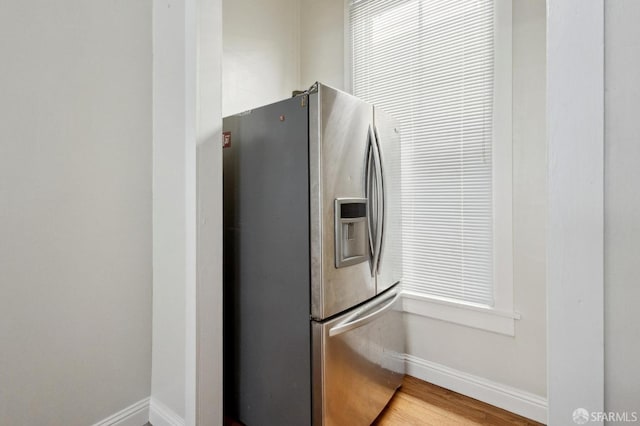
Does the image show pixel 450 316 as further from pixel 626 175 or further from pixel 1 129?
pixel 1 129

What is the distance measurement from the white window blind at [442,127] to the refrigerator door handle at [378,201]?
1.52ft

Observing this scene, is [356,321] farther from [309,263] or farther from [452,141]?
[452,141]

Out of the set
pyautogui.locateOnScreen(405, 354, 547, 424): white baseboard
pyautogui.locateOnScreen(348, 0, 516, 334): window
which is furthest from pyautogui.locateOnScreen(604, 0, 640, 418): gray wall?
pyautogui.locateOnScreen(405, 354, 547, 424): white baseboard

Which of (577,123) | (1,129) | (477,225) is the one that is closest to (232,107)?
(1,129)

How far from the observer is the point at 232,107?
2102mm

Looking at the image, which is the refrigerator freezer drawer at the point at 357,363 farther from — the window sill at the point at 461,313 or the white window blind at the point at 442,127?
the white window blind at the point at 442,127

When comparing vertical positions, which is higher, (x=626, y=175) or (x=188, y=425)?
(x=626, y=175)

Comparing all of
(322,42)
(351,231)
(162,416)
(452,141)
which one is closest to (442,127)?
(452,141)

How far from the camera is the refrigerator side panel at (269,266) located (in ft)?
4.24

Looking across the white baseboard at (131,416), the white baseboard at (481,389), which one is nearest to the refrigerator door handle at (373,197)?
the white baseboard at (481,389)

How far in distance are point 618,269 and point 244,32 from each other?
2436mm

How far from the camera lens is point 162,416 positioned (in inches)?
57.8

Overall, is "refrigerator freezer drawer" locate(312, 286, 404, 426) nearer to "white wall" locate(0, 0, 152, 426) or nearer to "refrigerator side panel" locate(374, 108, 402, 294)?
"refrigerator side panel" locate(374, 108, 402, 294)

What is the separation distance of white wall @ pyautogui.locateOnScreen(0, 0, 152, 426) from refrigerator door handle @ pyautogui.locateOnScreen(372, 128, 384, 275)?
122 cm
